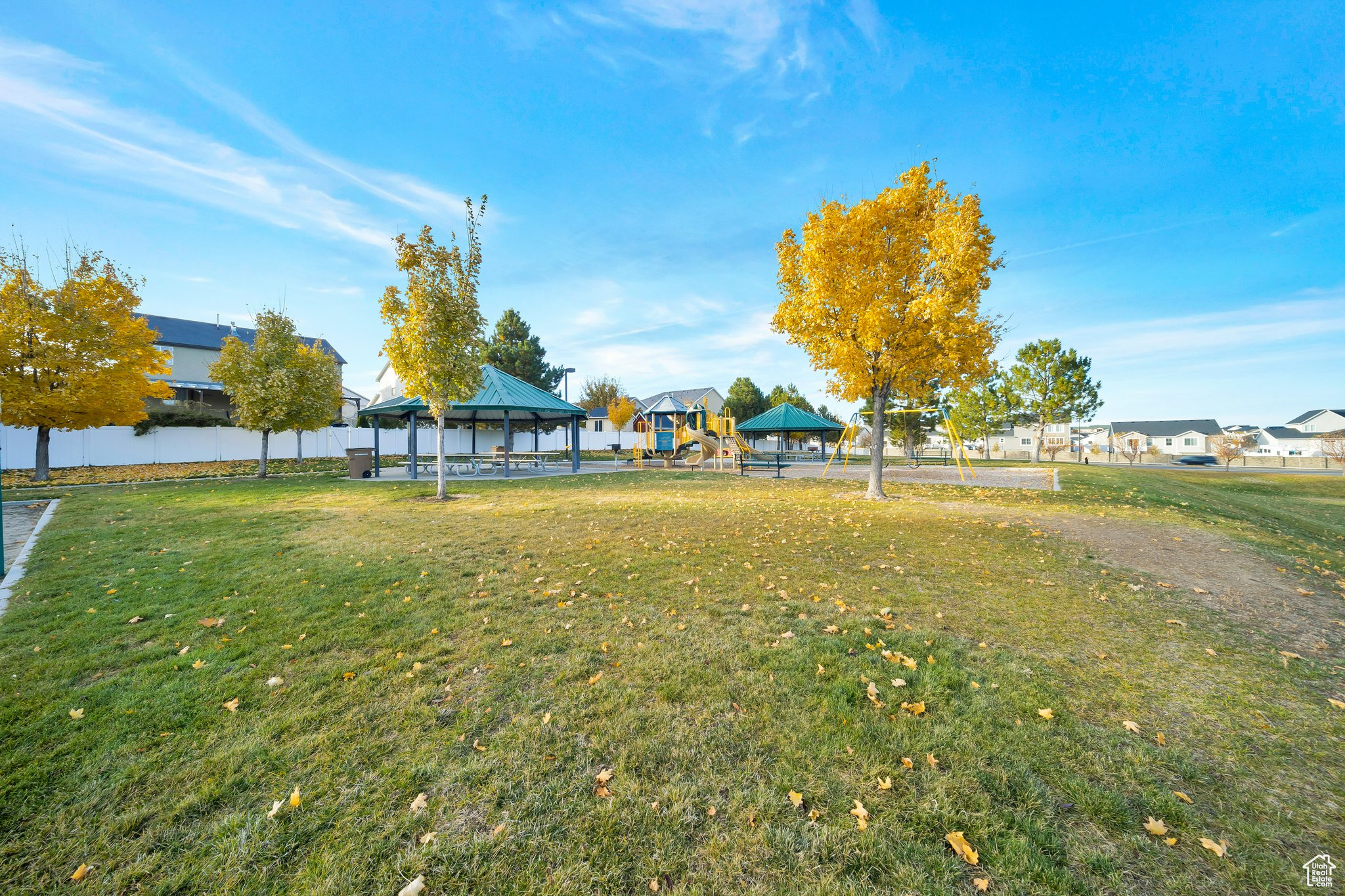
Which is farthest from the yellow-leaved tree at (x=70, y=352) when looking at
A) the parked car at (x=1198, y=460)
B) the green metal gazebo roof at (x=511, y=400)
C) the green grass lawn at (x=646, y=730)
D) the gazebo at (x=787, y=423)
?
the parked car at (x=1198, y=460)

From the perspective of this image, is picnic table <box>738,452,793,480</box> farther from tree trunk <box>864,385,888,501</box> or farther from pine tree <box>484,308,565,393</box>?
pine tree <box>484,308,565,393</box>

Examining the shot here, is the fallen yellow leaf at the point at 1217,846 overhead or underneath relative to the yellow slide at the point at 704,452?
underneath

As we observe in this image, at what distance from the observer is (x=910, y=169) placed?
12.4 meters

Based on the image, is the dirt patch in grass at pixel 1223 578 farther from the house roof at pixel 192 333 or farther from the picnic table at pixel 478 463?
the house roof at pixel 192 333

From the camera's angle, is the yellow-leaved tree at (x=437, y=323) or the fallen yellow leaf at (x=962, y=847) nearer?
the fallen yellow leaf at (x=962, y=847)

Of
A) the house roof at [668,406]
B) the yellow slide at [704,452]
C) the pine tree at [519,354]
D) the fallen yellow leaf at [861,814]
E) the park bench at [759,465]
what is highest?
the pine tree at [519,354]

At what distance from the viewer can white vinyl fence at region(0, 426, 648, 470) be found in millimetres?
19438

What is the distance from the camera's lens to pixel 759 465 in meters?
26.9

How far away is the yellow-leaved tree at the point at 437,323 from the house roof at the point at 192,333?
1090 inches

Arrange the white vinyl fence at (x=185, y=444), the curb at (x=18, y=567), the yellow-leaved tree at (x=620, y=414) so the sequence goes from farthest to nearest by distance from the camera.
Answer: the yellow-leaved tree at (x=620, y=414), the white vinyl fence at (x=185, y=444), the curb at (x=18, y=567)

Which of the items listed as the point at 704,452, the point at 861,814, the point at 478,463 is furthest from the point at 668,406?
the point at 861,814

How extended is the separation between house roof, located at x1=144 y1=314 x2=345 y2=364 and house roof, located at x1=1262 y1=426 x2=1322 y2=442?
105209mm

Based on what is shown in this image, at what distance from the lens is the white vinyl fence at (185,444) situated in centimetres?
1944

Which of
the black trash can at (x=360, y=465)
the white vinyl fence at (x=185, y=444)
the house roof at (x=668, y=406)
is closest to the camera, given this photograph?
the black trash can at (x=360, y=465)
